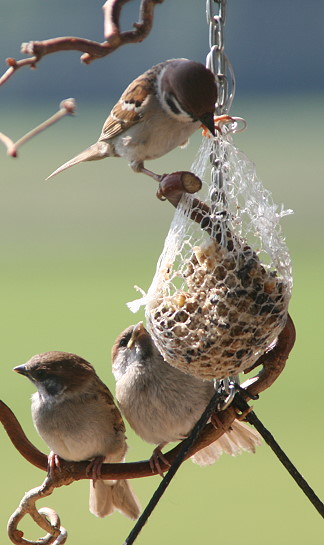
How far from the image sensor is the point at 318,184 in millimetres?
18156

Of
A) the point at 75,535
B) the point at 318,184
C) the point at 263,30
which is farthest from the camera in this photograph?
the point at 263,30

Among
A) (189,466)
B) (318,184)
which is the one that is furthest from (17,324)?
(318,184)

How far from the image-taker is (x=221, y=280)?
2.19 meters

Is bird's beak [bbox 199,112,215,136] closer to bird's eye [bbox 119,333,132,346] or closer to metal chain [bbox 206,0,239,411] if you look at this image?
metal chain [bbox 206,0,239,411]

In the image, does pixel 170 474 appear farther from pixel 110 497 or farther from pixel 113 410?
pixel 110 497

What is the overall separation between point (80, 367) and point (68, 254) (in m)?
13.2

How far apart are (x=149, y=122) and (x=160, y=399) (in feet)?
2.80

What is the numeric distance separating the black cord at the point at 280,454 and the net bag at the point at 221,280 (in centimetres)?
12

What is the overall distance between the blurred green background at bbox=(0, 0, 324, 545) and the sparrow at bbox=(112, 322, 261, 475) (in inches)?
159

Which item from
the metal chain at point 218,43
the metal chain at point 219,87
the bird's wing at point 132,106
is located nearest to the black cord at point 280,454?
the metal chain at point 219,87

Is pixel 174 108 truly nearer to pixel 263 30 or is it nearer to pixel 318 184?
pixel 318 184

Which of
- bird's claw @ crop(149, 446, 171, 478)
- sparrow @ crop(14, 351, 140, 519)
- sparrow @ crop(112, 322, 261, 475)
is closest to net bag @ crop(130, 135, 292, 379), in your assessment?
bird's claw @ crop(149, 446, 171, 478)

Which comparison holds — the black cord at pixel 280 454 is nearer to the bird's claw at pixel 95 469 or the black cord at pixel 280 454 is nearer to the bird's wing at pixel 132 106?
the bird's claw at pixel 95 469

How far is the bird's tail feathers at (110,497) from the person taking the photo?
2.96 meters
